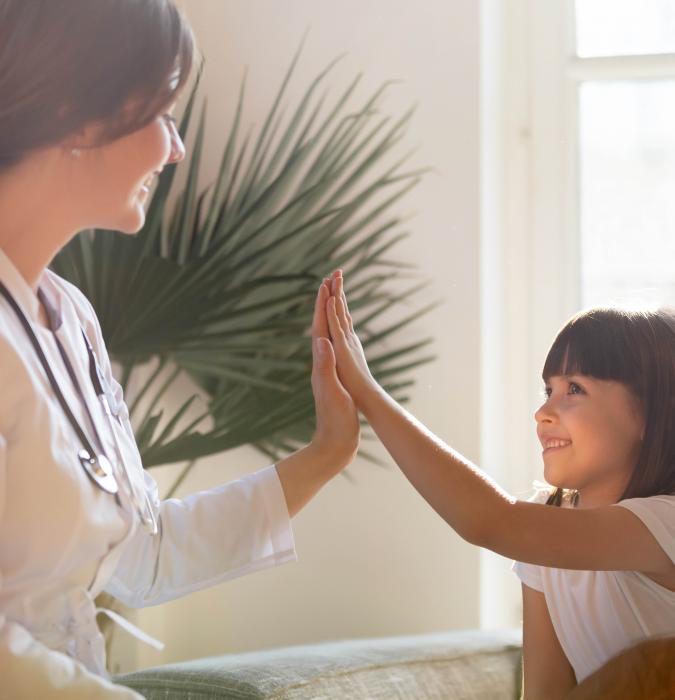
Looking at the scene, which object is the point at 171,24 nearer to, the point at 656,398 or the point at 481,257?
the point at 656,398

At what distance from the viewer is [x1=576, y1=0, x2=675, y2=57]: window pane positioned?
9.26 feet

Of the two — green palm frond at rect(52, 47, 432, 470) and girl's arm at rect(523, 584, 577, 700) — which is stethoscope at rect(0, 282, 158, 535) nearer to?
girl's arm at rect(523, 584, 577, 700)

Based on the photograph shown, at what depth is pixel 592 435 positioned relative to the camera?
1522 mm

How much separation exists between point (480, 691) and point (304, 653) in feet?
0.96

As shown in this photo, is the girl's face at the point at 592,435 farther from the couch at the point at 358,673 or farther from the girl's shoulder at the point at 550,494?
the couch at the point at 358,673

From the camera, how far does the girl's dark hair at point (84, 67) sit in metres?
1.04

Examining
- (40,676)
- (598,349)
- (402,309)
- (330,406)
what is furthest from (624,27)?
(40,676)

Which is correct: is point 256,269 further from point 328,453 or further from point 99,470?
point 99,470

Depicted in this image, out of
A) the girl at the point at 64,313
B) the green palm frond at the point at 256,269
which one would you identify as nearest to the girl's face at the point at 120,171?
the girl at the point at 64,313

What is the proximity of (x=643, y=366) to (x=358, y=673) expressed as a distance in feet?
1.99

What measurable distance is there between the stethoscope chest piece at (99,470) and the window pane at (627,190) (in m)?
1.94

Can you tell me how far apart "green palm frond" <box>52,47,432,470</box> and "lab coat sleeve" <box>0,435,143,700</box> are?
3.94ft

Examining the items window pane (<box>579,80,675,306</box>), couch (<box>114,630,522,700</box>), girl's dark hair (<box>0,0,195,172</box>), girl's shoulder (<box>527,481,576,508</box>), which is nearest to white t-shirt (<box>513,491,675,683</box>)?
girl's shoulder (<box>527,481,576,508</box>)

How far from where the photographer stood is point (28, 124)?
3.49ft
